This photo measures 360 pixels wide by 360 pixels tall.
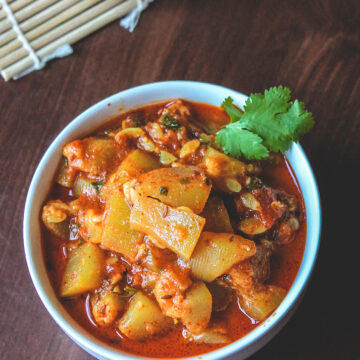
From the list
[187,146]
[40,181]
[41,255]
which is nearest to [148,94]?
[187,146]

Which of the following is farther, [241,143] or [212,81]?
[212,81]

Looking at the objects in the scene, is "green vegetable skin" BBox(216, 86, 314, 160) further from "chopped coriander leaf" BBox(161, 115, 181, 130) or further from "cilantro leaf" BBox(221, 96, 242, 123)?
"chopped coriander leaf" BBox(161, 115, 181, 130)

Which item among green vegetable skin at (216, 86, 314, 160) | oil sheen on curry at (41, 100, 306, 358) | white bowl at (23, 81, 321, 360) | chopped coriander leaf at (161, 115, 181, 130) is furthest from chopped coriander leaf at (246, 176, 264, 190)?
chopped coriander leaf at (161, 115, 181, 130)

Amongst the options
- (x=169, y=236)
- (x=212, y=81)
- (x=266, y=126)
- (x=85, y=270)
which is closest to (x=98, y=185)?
(x=85, y=270)

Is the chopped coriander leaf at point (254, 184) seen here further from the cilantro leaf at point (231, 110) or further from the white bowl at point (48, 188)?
the cilantro leaf at point (231, 110)

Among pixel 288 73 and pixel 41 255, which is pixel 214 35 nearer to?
pixel 288 73

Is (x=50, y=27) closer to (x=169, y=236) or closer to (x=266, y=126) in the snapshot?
(x=266, y=126)
